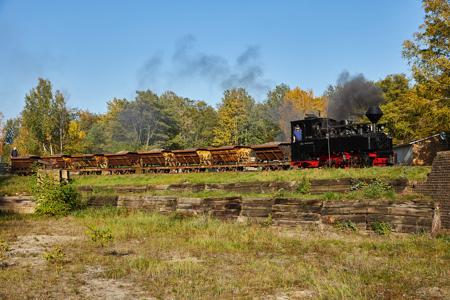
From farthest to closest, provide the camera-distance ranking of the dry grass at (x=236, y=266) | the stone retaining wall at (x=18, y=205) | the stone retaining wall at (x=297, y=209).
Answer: the stone retaining wall at (x=18, y=205)
the stone retaining wall at (x=297, y=209)
the dry grass at (x=236, y=266)

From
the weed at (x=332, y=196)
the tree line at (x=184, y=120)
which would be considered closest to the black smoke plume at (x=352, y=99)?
the tree line at (x=184, y=120)

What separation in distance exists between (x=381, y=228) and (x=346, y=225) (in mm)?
998

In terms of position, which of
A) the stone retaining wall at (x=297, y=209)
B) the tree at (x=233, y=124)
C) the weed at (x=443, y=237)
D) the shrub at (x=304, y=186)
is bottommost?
the weed at (x=443, y=237)

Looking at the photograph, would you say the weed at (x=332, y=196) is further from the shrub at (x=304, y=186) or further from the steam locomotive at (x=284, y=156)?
the steam locomotive at (x=284, y=156)

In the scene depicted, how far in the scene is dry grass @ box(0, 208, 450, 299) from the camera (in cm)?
629

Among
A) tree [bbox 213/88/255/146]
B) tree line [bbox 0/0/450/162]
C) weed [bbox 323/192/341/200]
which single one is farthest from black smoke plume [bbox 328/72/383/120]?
tree [bbox 213/88/255/146]

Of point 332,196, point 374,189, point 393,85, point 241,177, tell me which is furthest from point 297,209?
point 393,85

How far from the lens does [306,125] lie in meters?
21.7

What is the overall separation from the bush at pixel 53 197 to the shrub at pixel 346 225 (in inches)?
439

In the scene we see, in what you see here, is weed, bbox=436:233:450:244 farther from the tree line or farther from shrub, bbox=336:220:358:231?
the tree line

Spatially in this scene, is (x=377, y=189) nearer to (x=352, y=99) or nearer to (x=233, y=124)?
(x=352, y=99)

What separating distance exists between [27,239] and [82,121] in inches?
3350

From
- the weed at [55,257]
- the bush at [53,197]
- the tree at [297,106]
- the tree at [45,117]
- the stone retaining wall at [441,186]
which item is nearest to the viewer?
the weed at [55,257]

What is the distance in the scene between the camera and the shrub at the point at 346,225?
11.1m
